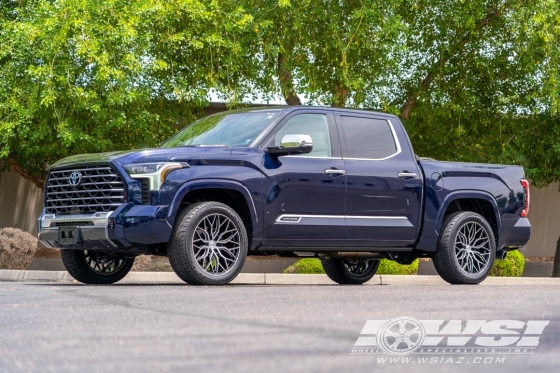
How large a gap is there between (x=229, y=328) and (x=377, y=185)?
18.9ft

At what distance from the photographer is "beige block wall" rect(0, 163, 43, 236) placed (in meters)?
24.8

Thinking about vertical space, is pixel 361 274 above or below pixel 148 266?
above

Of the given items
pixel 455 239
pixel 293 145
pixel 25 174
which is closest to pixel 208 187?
pixel 293 145

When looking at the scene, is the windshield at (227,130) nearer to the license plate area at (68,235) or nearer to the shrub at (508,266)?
the license plate area at (68,235)

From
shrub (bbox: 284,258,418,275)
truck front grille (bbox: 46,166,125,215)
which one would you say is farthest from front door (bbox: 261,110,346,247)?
shrub (bbox: 284,258,418,275)

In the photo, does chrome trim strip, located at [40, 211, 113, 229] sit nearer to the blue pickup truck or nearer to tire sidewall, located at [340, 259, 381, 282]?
the blue pickup truck

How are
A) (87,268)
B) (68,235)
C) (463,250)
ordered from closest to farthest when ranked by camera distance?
(68,235)
(87,268)
(463,250)

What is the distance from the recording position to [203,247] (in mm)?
9844

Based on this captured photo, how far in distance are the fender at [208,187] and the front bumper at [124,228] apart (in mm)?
81

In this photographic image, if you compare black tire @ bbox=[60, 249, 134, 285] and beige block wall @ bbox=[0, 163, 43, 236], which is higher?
black tire @ bbox=[60, 249, 134, 285]

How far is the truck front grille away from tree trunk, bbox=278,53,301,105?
34.8ft

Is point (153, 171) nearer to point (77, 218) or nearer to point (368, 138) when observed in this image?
point (77, 218)

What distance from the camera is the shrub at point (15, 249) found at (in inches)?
654

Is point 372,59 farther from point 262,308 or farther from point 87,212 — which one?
point 262,308
